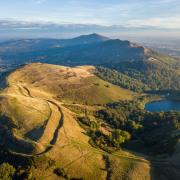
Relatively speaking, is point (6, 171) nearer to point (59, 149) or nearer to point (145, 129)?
point (59, 149)

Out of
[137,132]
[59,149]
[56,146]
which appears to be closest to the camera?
[59,149]

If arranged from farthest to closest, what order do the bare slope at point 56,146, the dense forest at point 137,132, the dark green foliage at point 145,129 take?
the dark green foliage at point 145,129
the dense forest at point 137,132
the bare slope at point 56,146

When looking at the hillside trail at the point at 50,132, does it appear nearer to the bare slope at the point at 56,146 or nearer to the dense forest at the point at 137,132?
the bare slope at the point at 56,146

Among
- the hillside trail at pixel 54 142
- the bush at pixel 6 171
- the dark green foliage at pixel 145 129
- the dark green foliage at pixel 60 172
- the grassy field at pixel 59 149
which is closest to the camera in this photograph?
the bush at pixel 6 171

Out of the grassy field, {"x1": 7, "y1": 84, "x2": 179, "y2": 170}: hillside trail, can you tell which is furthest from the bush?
{"x1": 7, "y1": 84, "x2": 179, "y2": 170}: hillside trail

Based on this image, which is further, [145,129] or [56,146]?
[145,129]

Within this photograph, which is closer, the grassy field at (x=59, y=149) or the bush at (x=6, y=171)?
the bush at (x=6, y=171)

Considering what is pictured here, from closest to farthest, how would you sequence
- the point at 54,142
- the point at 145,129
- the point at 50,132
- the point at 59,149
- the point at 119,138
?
the point at 59,149
the point at 54,142
the point at 50,132
the point at 119,138
the point at 145,129

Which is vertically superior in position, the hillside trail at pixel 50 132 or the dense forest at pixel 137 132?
the hillside trail at pixel 50 132

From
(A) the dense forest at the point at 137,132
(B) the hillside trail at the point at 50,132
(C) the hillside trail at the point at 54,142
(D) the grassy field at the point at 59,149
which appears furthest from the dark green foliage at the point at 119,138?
(B) the hillside trail at the point at 50,132

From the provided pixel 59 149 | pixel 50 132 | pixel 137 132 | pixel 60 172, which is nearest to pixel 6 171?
pixel 60 172

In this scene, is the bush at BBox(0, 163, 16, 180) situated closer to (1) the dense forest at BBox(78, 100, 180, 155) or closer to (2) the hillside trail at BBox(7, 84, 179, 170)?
(2) the hillside trail at BBox(7, 84, 179, 170)
